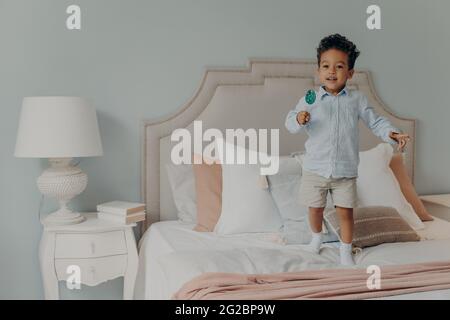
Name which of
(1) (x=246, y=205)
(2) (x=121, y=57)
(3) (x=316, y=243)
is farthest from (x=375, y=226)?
(2) (x=121, y=57)

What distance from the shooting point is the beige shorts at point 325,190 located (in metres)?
1.79

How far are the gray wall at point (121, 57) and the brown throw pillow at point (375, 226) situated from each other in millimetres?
1033

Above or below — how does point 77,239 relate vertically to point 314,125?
below

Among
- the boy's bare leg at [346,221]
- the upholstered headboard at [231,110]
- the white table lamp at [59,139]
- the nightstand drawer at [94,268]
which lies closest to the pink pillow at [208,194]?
the upholstered headboard at [231,110]

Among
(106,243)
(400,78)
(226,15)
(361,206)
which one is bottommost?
(106,243)

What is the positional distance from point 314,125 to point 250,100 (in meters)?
1.09

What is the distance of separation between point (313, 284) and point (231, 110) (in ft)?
4.47

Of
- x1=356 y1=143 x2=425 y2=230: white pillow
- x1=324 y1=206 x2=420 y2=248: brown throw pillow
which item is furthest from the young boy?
x1=356 y1=143 x2=425 y2=230: white pillow

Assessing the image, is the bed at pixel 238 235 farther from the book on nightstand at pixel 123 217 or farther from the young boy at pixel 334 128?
the young boy at pixel 334 128

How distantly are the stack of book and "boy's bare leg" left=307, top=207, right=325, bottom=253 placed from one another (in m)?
0.82

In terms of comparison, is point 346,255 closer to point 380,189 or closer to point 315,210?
point 315,210
